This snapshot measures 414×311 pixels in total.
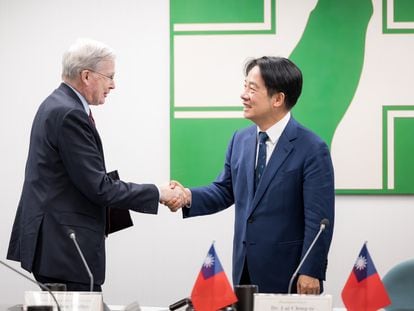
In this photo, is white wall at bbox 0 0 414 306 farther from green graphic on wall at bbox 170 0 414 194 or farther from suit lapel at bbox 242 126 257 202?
suit lapel at bbox 242 126 257 202

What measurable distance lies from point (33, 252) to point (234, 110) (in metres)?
1.78

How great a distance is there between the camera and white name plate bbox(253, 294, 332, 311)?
2.31 m

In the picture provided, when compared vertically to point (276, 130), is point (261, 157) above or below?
below

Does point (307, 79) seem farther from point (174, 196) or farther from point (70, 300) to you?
point (70, 300)

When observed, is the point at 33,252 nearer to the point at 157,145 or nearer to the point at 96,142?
the point at 96,142

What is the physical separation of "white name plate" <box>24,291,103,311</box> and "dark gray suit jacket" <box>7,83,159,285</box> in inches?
32.5

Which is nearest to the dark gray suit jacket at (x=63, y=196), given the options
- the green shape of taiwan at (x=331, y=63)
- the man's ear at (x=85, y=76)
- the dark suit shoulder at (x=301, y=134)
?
the man's ear at (x=85, y=76)

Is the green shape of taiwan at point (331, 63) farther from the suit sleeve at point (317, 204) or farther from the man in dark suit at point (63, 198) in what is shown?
the man in dark suit at point (63, 198)

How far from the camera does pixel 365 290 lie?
8.41ft

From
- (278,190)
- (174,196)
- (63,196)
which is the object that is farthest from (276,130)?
(63,196)

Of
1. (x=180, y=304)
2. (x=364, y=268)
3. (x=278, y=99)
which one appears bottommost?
(x=180, y=304)

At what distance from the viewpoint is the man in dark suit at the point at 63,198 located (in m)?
3.22

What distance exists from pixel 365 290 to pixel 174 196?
141 centimetres

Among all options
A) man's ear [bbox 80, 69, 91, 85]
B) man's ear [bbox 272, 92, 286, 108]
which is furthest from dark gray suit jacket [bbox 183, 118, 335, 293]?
man's ear [bbox 80, 69, 91, 85]
